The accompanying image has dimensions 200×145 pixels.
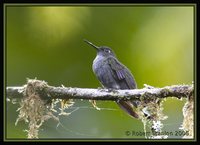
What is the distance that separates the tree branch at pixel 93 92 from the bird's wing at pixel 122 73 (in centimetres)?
74

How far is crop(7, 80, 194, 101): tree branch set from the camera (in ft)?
28.4

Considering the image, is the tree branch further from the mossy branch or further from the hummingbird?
the hummingbird

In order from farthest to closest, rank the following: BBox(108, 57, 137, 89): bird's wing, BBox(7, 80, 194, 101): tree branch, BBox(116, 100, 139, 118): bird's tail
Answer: BBox(108, 57, 137, 89): bird's wing < BBox(116, 100, 139, 118): bird's tail < BBox(7, 80, 194, 101): tree branch

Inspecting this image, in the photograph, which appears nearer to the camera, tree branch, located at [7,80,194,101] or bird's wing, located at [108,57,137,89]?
tree branch, located at [7,80,194,101]

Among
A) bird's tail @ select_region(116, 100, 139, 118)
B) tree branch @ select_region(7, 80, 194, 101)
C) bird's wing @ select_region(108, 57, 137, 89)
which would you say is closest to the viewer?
tree branch @ select_region(7, 80, 194, 101)

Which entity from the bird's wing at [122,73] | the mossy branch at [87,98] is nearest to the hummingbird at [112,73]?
the bird's wing at [122,73]

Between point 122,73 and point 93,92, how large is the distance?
997 mm

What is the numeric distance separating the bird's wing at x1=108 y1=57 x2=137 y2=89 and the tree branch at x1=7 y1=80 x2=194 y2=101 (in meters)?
0.74

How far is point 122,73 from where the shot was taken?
9609 mm

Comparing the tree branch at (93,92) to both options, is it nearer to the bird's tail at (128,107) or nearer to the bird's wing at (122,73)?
the bird's tail at (128,107)

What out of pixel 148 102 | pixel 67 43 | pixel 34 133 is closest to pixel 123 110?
pixel 148 102

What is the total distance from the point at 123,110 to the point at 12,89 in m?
1.35

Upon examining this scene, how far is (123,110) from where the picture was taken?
9.12m

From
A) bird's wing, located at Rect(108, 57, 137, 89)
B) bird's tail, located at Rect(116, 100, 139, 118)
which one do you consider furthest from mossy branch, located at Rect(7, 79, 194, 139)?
bird's wing, located at Rect(108, 57, 137, 89)
